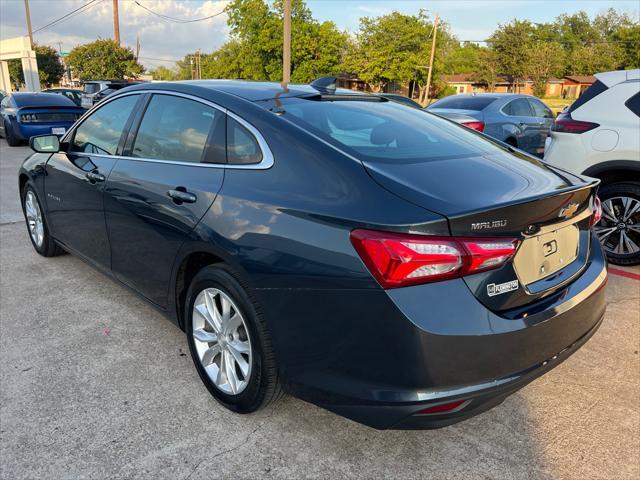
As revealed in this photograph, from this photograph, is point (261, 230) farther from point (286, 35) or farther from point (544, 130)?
point (286, 35)

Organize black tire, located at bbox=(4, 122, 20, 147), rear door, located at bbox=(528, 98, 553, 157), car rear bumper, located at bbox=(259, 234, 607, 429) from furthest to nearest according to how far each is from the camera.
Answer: black tire, located at bbox=(4, 122, 20, 147) < rear door, located at bbox=(528, 98, 553, 157) < car rear bumper, located at bbox=(259, 234, 607, 429)

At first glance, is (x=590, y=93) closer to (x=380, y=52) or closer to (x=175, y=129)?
(x=175, y=129)

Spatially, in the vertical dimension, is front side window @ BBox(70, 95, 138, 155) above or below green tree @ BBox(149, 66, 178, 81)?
below

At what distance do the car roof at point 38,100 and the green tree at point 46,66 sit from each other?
4576cm

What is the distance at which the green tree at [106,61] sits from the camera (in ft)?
139

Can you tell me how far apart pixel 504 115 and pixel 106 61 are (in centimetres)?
4095

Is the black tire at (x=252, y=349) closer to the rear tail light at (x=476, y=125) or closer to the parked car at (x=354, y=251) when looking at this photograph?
the parked car at (x=354, y=251)

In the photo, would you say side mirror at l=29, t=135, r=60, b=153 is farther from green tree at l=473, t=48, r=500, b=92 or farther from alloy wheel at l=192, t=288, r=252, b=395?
green tree at l=473, t=48, r=500, b=92

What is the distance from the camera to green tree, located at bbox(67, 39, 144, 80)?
42469 mm

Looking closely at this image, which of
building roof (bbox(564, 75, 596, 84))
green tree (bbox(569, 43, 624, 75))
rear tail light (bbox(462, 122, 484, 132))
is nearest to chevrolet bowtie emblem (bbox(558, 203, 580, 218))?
rear tail light (bbox(462, 122, 484, 132))

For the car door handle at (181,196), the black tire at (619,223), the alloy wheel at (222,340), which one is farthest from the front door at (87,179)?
the black tire at (619,223)

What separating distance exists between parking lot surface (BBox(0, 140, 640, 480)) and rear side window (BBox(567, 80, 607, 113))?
255cm

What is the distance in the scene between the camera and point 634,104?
4.64m

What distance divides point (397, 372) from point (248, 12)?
203ft
